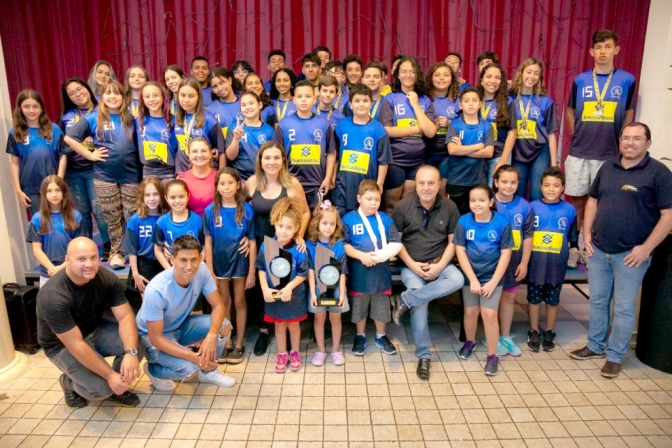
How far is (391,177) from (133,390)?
8.21ft

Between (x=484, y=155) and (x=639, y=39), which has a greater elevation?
(x=639, y=39)

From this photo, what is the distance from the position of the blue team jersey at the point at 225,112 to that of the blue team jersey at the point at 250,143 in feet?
0.91

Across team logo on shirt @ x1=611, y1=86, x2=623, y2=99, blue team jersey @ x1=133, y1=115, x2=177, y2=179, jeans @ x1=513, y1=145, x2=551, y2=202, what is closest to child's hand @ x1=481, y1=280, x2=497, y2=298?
jeans @ x1=513, y1=145, x2=551, y2=202

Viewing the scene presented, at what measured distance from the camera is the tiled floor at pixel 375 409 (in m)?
Result: 2.96

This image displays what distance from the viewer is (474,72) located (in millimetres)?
6168

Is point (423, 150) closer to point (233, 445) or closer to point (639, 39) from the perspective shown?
point (233, 445)

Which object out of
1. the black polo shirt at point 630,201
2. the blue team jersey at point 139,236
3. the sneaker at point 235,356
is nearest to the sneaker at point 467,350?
the black polo shirt at point 630,201

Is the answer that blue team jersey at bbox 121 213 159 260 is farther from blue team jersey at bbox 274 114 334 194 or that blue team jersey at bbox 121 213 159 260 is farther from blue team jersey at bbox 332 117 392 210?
blue team jersey at bbox 332 117 392 210

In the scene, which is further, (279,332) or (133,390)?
(279,332)

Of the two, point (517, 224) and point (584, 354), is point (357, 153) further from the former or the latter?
point (584, 354)

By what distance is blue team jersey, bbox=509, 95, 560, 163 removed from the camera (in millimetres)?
4355

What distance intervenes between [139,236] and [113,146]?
93 cm

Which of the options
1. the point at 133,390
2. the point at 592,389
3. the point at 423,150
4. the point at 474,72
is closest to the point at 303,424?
the point at 133,390

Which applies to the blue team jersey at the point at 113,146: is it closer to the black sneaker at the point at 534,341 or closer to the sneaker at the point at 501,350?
the sneaker at the point at 501,350
